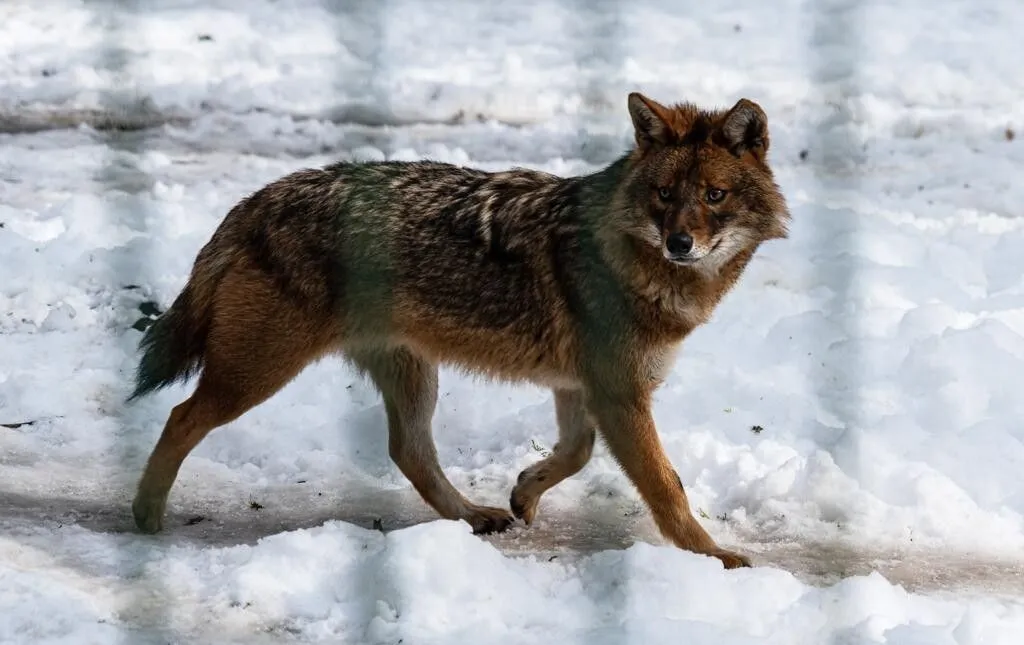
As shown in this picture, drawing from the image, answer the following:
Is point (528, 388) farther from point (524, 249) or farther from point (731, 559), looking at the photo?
point (731, 559)

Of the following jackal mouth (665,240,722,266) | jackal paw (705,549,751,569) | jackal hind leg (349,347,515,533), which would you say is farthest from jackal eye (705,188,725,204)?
jackal hind leg (349,347,515,533)

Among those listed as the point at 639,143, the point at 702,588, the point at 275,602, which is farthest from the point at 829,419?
the point at 275,602

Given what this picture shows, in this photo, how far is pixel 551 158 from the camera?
→ 9203 mm

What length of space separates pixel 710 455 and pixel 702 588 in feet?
5.69

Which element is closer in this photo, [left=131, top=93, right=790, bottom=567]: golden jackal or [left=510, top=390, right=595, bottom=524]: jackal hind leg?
[left=131, top=93, right=790, bottom=567]: golden jackal

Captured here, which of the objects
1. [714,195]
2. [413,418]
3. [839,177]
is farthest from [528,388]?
[839,177]

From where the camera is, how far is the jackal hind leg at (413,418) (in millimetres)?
5504

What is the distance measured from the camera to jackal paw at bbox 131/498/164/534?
16.5ft

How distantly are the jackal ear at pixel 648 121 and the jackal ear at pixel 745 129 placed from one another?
211mm

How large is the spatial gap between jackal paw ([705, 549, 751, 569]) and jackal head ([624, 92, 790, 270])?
40.8 inches

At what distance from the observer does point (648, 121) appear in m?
4.97

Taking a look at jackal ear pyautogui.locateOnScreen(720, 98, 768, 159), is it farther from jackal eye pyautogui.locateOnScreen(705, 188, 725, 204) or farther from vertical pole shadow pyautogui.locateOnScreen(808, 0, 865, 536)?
vertical pole shadow pyautogui.locateOnScreen(808, 0, 865, 536)

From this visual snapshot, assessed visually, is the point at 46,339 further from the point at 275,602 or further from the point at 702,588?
the point at 702,588

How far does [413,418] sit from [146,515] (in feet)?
3.80
